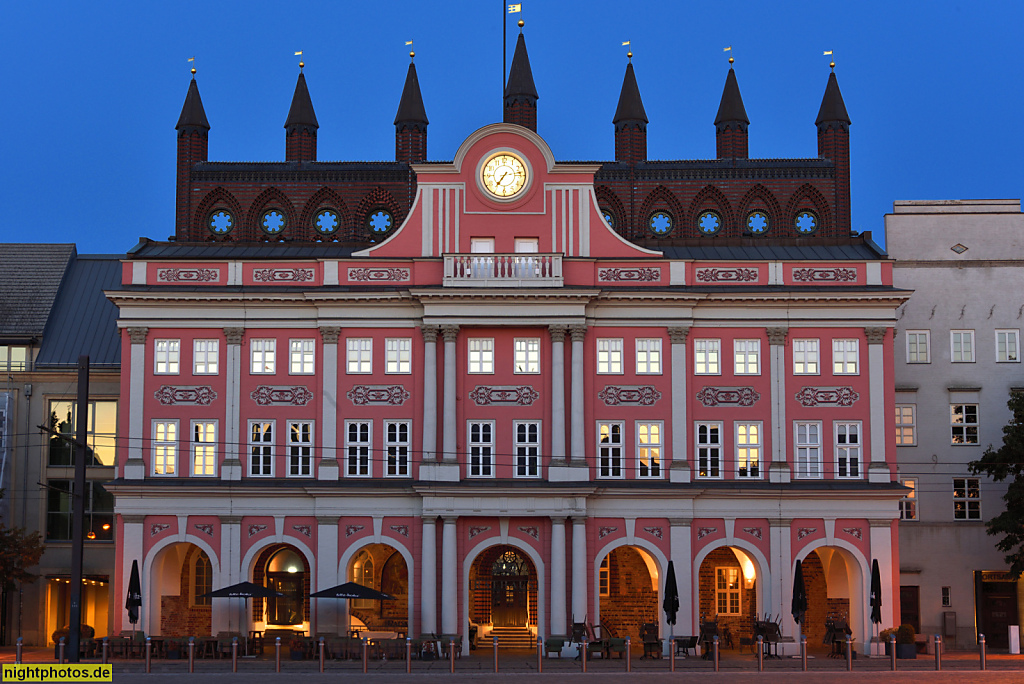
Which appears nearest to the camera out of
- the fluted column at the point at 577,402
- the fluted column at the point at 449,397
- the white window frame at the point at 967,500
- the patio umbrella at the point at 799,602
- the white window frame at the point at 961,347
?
the patio umbrella at the point at 799,602

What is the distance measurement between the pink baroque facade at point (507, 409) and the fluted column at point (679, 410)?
0.09 m

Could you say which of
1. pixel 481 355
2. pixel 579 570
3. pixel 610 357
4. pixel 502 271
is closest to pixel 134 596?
pixel 481 355

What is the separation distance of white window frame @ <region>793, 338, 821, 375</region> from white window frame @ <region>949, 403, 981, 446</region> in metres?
8.40

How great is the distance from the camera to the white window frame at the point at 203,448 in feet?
182

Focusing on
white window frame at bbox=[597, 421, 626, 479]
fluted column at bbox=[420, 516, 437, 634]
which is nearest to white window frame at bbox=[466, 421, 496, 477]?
fluted column at bbox=[420, 516, 437, 634]

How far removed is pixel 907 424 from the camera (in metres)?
60.3

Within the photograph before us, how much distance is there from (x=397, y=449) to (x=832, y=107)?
2766 cm

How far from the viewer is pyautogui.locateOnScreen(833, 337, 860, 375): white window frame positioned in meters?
55.9

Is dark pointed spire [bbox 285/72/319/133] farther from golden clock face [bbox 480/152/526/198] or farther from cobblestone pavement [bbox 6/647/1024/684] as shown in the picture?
cobblestone pavement [bbox 6/647/1024/684]

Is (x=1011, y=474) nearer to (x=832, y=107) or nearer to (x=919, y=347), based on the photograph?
(x=919, y=347)

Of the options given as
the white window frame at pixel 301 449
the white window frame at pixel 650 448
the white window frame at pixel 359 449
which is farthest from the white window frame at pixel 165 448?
the white window frame at pixel 650 448

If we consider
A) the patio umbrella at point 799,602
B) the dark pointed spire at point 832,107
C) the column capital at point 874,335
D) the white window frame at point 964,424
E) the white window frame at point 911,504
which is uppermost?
the dark pointed spire at point 832,107

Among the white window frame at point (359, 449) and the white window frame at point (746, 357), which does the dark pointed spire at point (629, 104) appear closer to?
the white window frame at point (746, 357)

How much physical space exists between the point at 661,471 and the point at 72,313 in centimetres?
2904
